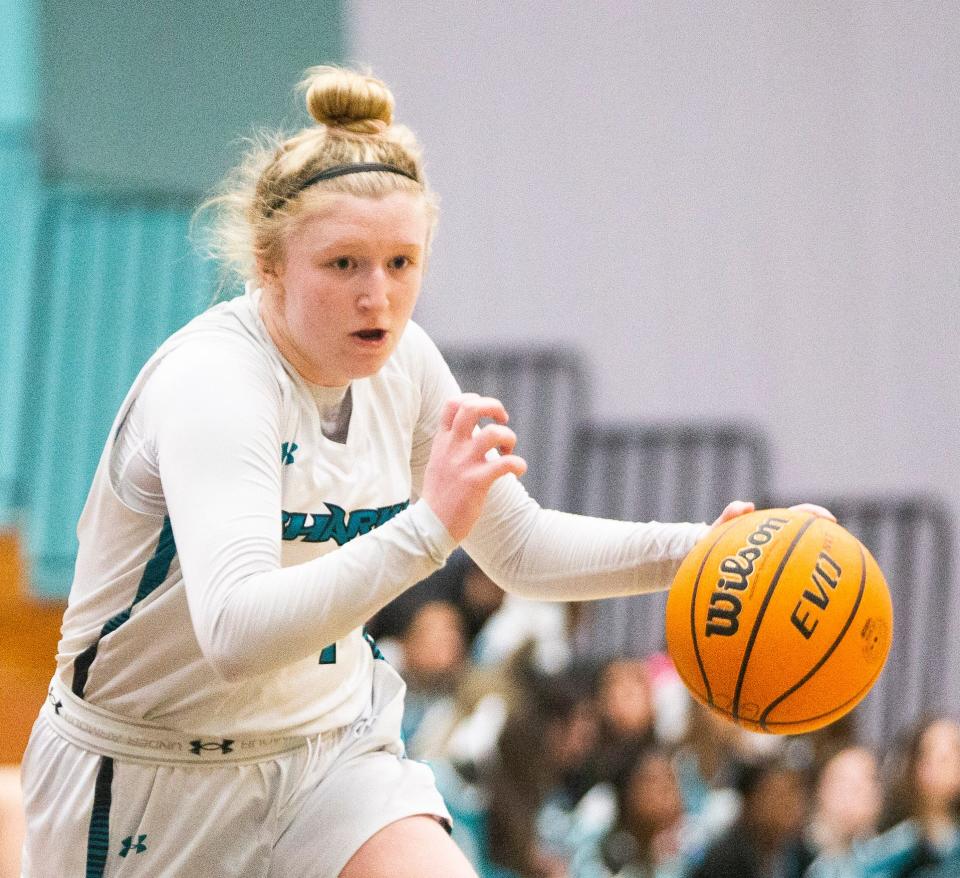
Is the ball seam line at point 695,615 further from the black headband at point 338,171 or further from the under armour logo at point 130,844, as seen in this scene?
the under armour logo at point 130,844

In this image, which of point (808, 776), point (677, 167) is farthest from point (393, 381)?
point (677, 167)

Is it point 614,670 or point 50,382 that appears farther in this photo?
point 50,382

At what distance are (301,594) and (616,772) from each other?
382 cm

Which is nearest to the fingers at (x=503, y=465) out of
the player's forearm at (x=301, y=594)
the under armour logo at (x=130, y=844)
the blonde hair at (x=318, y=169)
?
the player's forearm at (x=301, y=594)

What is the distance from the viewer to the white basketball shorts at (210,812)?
221cm

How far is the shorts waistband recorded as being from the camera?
7.27ft

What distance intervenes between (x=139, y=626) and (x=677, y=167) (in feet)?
19.7

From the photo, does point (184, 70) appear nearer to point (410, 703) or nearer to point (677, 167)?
point (677, 167)

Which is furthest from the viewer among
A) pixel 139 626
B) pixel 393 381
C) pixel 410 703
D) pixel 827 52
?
pixel 827 52

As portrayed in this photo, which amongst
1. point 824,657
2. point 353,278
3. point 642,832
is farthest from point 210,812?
point 642,832

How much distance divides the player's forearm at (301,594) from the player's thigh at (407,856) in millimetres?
419

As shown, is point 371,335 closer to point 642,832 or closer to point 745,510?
point 745,510

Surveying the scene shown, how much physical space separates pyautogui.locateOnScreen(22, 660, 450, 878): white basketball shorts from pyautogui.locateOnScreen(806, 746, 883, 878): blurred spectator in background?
149 inches

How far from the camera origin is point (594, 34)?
7.73m
